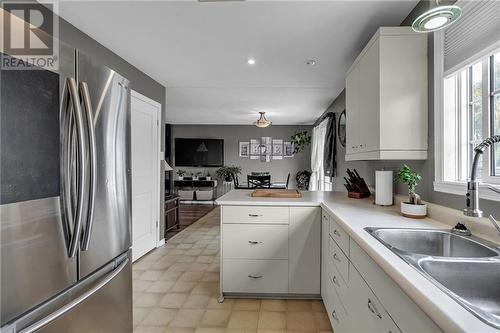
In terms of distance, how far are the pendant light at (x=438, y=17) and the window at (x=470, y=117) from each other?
0.36 meters

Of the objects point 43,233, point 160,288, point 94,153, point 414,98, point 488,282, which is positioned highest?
point 414,98

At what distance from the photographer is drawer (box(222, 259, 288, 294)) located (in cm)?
218

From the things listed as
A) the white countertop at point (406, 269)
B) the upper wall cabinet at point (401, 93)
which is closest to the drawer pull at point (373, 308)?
the white countertop at point (406, 269)

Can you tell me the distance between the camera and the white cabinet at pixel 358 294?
80 cm

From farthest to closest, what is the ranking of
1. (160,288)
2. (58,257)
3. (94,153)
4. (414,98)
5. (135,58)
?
(135,58) < (160,288) < (414,98) < (94,153) < (58,257)

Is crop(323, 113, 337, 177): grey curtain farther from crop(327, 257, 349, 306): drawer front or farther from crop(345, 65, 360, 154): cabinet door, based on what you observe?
crop(327, 257, 349, 306): drawer front

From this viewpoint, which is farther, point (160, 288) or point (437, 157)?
point (160, 288)

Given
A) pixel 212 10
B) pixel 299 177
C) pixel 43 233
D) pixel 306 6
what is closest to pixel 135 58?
pixel 212 10

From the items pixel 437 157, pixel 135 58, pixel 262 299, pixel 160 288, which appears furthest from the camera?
pixel 135 58

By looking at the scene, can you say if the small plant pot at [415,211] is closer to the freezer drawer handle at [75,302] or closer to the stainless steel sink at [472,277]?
the stainless steel sink at [472,277]

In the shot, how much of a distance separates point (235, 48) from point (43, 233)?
7.17ft

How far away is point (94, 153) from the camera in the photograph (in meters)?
1.15

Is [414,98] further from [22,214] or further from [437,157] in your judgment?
[22,214]

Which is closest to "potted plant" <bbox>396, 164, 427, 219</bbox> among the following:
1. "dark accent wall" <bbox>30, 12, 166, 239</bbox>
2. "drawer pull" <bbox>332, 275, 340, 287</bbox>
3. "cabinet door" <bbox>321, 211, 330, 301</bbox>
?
"cabinet door" <bbox>321, 211, 330, 301</bbox>
